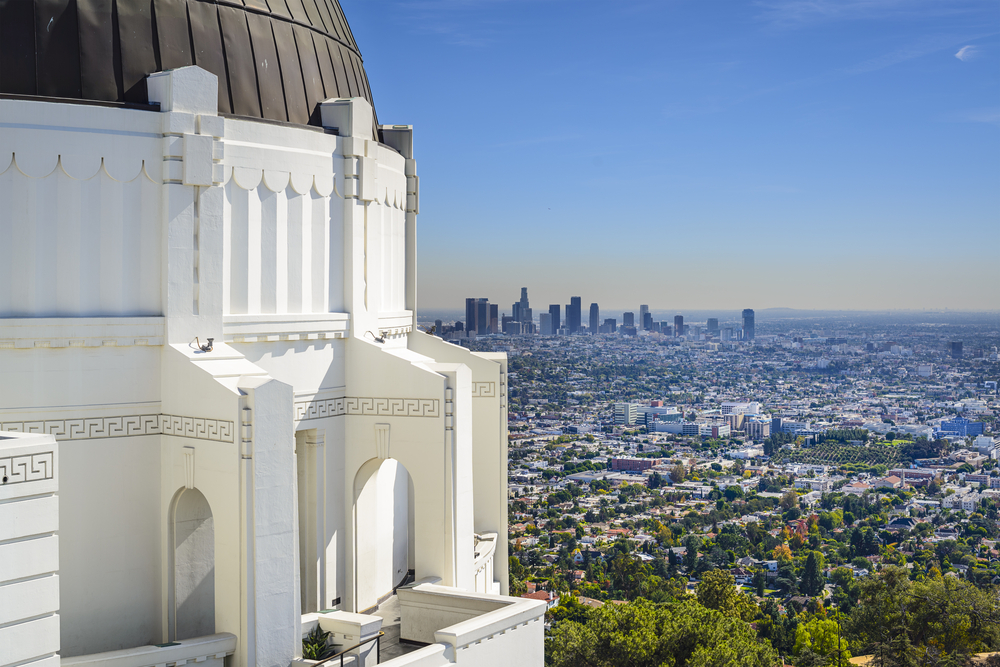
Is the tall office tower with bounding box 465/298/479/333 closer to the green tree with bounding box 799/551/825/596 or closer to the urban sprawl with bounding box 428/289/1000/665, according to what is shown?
the urban sprawl with bounding box 428/289/1000/665

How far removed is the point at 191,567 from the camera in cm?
1066

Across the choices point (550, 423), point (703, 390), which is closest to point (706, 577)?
point (550, 423)

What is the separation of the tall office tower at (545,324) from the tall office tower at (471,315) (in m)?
54.3

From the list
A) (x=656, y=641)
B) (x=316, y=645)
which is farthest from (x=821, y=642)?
(x=316, y=645)

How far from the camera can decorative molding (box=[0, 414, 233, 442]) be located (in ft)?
32.1

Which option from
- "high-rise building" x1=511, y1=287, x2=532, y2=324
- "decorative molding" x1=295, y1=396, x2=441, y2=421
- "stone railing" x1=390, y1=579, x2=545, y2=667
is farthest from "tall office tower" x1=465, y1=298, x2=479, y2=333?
"stone railing" x1=390, y1=579, x2=545, y2=667

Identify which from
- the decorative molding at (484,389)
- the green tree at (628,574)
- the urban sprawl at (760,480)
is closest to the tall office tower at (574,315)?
the urban sprawl at (760,480)

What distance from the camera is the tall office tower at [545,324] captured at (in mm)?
154750

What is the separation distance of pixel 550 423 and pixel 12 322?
113252 millimetres

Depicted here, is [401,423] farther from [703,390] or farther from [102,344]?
[703,390]

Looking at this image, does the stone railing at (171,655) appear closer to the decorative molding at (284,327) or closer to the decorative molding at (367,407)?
the decorative molding at (367,407)

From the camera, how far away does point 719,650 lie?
28.5 meters

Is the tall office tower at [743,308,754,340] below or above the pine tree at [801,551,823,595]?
above

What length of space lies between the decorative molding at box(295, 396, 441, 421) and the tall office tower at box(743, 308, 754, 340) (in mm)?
178115
